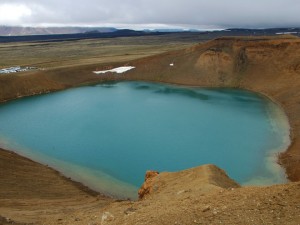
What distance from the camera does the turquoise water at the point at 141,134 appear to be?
30359 mm

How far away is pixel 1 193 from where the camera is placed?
23641 millimetres

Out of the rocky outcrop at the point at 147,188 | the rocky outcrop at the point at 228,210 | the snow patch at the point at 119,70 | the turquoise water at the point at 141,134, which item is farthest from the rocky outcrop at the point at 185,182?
the snow patch at the point at 119,70

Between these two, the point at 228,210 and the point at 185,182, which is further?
the point at 185,182

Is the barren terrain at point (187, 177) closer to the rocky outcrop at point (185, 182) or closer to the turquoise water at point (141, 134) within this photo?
the rocky outcrop at point (185, 182)

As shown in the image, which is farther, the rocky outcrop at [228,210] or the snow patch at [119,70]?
the snow patch at [119,70]

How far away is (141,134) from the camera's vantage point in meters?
39.2

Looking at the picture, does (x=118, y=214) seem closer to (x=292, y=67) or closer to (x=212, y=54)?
(x=292, y=67)

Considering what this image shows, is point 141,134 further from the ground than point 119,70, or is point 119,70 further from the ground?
→ point 119,70

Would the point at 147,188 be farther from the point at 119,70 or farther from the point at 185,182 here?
the point at 119,70

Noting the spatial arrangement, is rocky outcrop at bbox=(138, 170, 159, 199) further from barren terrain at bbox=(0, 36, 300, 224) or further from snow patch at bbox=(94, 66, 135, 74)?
snow patch at bbox=(94, 66, 135, 74)

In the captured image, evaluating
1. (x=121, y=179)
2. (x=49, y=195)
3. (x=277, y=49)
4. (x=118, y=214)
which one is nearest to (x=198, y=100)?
(x=277, y=49)

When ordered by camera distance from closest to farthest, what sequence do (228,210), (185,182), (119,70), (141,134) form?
1. (228,210)
2. (185,182)
3. (141,134)
4. (119,70)

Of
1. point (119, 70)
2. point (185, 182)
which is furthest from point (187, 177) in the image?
point (119, 70)

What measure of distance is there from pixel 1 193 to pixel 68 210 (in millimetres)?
6204
